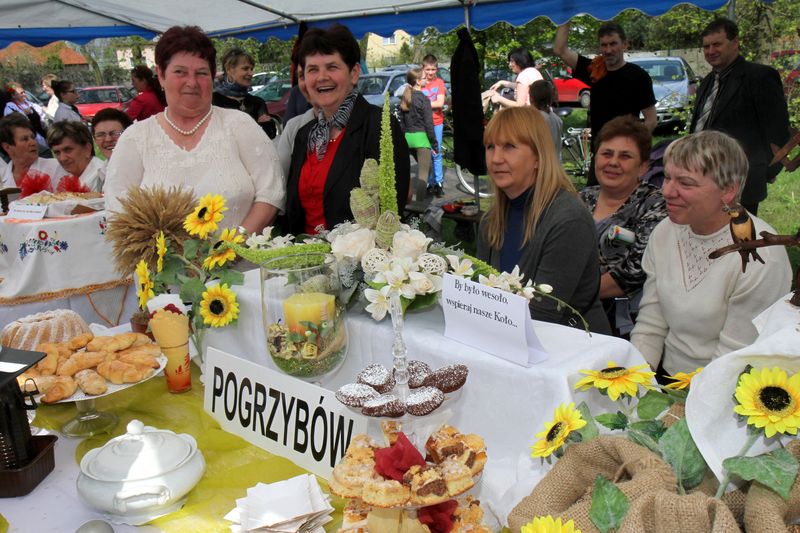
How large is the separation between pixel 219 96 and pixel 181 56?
3.74 metres

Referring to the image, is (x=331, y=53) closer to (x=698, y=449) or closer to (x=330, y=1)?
(x=698, y=449)

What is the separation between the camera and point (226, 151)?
2.55 meters

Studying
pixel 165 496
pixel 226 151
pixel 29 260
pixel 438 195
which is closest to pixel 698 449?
pixel 165 496

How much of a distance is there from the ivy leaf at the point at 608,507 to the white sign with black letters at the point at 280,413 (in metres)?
0.54

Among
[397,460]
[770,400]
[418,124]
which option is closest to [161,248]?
[397,460]

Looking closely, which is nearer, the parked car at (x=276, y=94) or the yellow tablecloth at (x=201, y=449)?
the yellow tablecloth at (x=201, y=449)

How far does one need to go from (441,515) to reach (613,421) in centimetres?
34

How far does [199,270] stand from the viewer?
1966mm

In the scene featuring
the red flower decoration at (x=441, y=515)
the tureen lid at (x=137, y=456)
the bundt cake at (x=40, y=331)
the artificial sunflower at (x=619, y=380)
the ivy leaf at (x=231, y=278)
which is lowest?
the tureen lid at (x=137, y=456)

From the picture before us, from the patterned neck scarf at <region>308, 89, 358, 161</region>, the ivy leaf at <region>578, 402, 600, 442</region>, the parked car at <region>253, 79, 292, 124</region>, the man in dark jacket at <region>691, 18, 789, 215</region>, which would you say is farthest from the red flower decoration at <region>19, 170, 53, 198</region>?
the parked car at <region>253, 79, 292, 124</region>

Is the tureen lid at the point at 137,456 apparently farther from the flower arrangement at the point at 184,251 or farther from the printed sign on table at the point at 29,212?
the printed sign on table at the point at 29,212

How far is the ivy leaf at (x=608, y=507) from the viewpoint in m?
0.88

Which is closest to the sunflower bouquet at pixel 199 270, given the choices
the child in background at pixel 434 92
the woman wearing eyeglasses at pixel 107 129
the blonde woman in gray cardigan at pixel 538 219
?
the blonde woman in gray cardigan at pixel 538 219

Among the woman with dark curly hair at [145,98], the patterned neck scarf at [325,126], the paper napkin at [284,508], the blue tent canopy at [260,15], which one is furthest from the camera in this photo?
the woman with dark curly hair at [145,98]
